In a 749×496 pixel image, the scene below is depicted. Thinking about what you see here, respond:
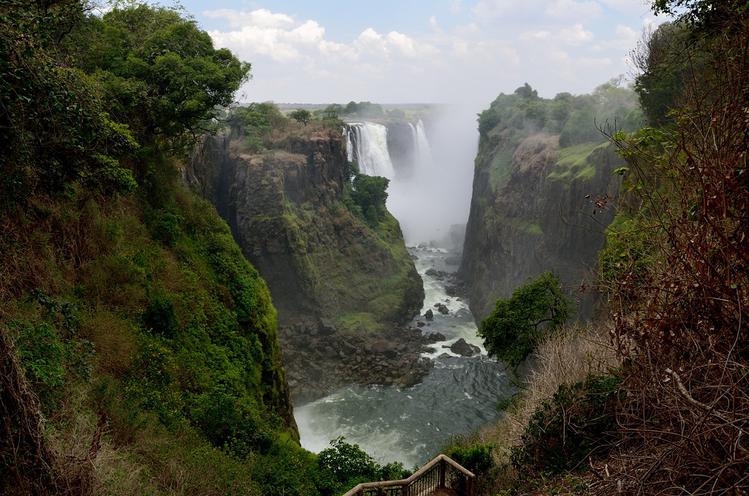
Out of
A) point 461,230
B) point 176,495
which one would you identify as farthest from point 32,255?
point 461,230

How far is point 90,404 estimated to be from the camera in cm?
829

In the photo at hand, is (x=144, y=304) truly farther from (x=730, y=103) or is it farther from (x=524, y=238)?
(x=524, y=238)

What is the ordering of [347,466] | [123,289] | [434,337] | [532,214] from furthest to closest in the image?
[532,214]
[434,337]
[347,466]
[123,289]

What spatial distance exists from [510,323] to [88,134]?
16.6 m

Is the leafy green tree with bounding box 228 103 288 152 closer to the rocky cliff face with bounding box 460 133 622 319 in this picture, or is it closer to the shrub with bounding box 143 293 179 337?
the rocky cliff face with bounding box 460 133 622 319

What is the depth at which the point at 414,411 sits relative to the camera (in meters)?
26.9

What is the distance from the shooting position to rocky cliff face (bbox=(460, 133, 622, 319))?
32.6 meters

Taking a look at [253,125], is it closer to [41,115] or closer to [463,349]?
[463,349]

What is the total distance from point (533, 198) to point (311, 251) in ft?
63.9

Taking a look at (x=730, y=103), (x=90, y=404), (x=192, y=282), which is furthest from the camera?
(x=192, y=282)

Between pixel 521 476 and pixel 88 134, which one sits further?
pixel 521 476

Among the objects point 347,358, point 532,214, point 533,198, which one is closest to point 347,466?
point 347,358

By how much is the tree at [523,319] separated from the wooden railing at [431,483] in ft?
28.6

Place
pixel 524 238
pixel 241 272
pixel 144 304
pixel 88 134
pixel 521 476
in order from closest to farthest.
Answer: pixel 88 134
pixel 521 476
pixel 144 304
pixel 241 272
pixel 524 238
